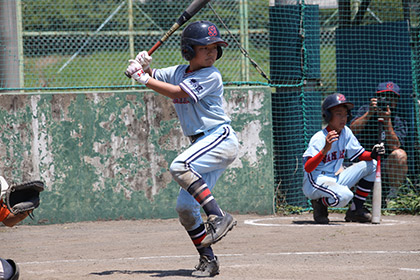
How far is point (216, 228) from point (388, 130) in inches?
169

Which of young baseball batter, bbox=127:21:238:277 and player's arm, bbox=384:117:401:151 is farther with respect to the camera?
player's arm, bbox=384:117:401:151

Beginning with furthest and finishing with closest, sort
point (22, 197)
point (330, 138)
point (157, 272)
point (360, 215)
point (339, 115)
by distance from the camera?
point (360, 215) → point (339, 115) → point (330, 138) → point (157, 272) → point (22, 197)

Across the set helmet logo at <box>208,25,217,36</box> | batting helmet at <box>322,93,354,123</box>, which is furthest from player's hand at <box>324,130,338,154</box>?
helmet logo at <box>208,25,217,36</box>

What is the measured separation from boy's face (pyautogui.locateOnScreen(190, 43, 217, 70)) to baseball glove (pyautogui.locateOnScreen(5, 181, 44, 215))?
1469mm

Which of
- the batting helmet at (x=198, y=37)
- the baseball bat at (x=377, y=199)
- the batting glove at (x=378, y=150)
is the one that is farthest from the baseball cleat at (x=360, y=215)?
the batting helmet at (x=198, y=37)

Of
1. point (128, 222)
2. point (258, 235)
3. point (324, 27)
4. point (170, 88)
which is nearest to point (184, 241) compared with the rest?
point (258, 235)

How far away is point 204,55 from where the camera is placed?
4.83 metres

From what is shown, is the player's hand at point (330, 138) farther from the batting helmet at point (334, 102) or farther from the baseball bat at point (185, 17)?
the baseball bat at point (185, 17)

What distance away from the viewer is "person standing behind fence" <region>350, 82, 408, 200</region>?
8039 millimetres

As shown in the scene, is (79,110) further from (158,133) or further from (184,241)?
(184,241)

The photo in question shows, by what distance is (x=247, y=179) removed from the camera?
26.3ft

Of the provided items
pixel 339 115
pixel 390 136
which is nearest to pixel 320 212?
pixel 339 115

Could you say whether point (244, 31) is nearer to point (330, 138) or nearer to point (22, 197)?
point (330, 138)

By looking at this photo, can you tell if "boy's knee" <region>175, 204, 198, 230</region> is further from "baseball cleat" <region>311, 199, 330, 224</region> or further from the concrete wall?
the concrete wall
